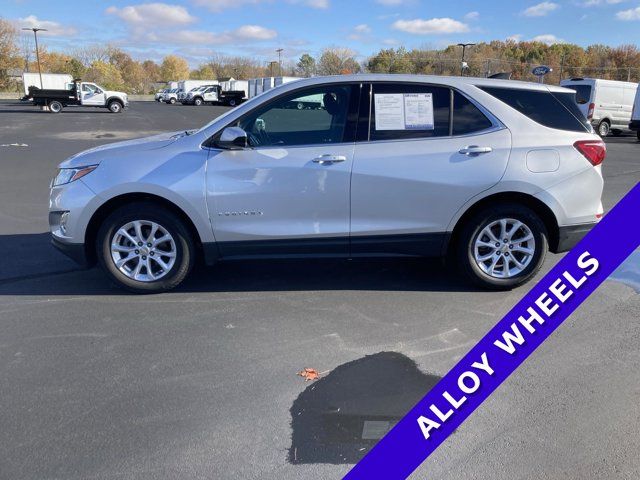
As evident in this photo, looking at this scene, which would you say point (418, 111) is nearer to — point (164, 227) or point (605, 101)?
point (164, 227)

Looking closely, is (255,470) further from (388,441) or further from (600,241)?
(600,241)

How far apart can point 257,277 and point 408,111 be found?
2086mm

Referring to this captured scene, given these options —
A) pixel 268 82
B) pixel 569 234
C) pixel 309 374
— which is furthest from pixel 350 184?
pixel 268 82

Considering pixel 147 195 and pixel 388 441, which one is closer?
pixel 388 441

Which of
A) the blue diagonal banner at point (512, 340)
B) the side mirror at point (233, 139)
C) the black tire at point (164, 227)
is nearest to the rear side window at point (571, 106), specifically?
the side mirror at point (233, 139)

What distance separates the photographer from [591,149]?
15.4 feet

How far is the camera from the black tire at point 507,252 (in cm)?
471

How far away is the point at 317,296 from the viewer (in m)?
4.80

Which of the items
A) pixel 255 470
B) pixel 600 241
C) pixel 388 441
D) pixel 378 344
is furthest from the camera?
pixel 378 344

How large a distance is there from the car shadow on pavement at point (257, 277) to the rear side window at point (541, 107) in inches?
63.4

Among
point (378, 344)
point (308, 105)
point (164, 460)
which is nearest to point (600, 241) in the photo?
point (164, 460)

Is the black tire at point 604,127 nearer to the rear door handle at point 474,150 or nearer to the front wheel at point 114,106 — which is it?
the rear door handle at point 474,150

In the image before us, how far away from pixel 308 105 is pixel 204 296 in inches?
75.1

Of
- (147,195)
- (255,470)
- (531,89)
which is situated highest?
(531,89)
